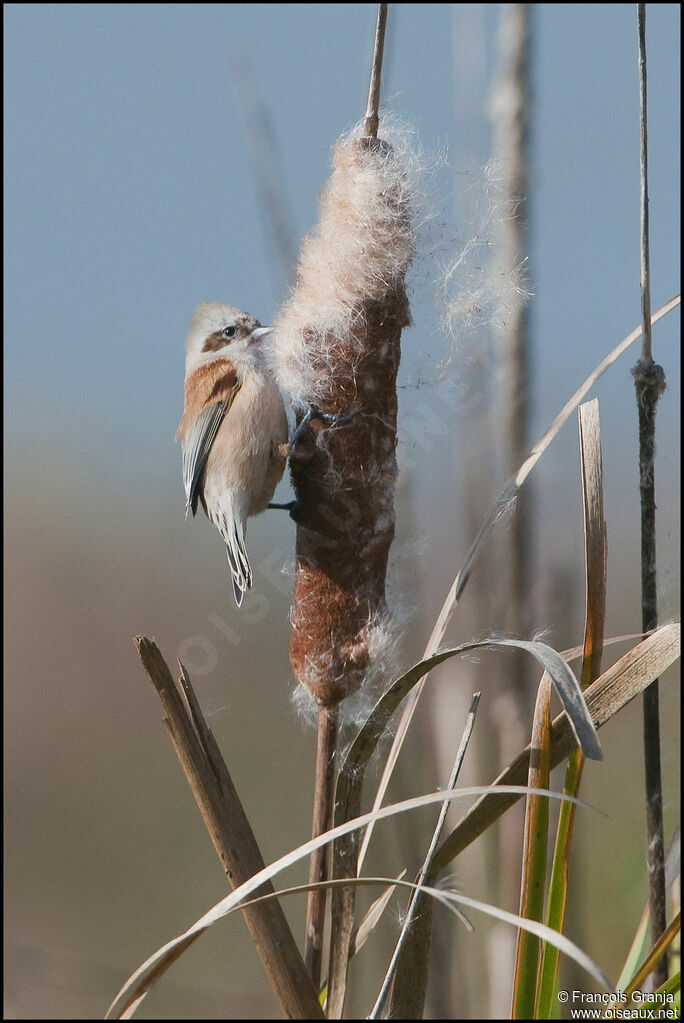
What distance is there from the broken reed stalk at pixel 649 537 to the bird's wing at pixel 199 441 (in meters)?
0.57

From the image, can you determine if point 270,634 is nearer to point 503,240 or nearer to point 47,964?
point 503,240

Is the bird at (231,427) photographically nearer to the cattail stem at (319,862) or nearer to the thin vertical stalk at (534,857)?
the cattail stem at (319,862)

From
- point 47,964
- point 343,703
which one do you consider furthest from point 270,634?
point 47,964

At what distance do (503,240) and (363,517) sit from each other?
0.46m

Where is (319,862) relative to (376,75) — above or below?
below

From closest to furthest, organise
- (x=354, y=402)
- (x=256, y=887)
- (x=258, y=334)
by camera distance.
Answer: (x=256, y=887) < (x=354, y=402) < (x=258, y=334)

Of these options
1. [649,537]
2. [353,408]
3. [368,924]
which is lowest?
[368,924]

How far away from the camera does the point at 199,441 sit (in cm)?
105

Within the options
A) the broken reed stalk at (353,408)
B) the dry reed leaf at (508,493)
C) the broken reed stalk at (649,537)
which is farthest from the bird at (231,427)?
the broken reed stalk at (649,537)

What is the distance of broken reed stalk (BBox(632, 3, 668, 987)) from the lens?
2.00 feet

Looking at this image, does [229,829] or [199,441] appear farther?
[199,441]

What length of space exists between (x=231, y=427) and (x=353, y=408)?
30cm

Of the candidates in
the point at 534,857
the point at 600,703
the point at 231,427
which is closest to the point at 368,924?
the point at 534,857

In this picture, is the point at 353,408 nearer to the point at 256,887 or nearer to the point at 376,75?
the point at 376,75
